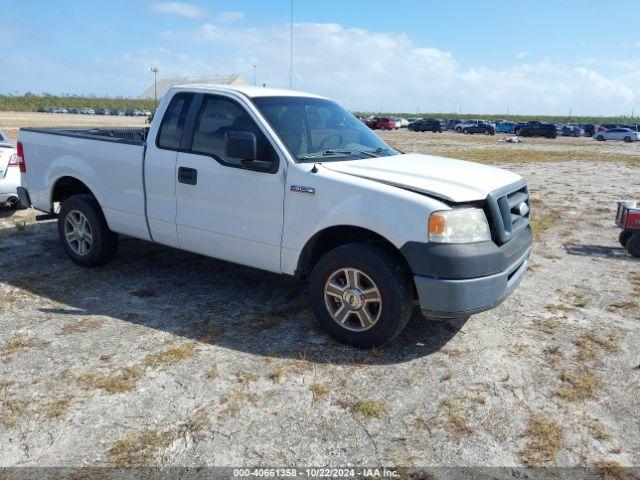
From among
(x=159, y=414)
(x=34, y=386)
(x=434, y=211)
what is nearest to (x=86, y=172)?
(x=34, y=386)

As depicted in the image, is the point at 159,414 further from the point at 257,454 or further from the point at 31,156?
the point at 31,156

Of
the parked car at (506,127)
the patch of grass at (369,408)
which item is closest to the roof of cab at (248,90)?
the patch of grass at (369,408)

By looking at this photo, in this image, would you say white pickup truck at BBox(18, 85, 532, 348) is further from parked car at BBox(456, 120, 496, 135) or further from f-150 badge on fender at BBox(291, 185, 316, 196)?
parked car at BBox(456, 120, 496, 135)

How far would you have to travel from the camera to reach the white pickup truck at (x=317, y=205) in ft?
12.5

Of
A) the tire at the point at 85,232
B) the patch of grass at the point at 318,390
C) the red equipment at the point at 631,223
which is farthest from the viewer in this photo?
the red equipment at the point at 631,223

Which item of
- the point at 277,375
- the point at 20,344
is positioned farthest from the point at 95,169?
the point at 277,375

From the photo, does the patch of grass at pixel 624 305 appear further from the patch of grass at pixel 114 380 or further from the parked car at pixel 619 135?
the parked car at pixel 619 135

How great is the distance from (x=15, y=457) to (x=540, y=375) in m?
3.36

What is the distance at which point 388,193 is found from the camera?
386 centimetres

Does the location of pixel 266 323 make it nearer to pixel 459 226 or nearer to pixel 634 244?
pixel 459 226

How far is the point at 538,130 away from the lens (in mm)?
52188

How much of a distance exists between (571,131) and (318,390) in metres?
59.1

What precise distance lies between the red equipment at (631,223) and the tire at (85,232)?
6349mm

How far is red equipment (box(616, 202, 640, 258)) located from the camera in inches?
274
